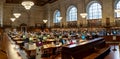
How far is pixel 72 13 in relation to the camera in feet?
83.0

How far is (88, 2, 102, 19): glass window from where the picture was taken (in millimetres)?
20569

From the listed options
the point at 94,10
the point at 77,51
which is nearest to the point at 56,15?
the point at 94,10

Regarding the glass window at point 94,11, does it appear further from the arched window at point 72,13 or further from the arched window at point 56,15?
the arched window at point 56,15

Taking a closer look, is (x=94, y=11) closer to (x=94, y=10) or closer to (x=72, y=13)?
(x=94, y=10)

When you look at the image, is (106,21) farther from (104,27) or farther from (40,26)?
(40,26)

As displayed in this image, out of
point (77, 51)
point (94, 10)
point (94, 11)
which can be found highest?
point (94, 10)

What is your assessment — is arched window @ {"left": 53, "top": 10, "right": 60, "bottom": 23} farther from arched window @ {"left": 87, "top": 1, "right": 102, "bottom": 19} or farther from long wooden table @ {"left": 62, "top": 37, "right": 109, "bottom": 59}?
long wooden table @ {"left": 62, "top": 37, "right": 109, "bottom": 59}

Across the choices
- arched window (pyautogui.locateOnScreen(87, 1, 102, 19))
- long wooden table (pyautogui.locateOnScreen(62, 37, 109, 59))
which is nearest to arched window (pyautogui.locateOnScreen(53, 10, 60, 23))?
arched window (pyautogui.locateOnScreen(87, 1, 102, 19))

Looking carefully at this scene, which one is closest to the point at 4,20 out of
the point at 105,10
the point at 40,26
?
the point at 40,26

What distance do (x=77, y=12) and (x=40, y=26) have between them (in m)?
12.2

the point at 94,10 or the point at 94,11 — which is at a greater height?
the point at 94,10

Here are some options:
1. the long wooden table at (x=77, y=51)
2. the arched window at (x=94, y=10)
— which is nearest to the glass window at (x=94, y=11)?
the arched window at (x=94, y=10)

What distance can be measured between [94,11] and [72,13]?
198 inches

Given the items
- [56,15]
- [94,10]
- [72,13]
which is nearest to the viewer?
[94,10]
